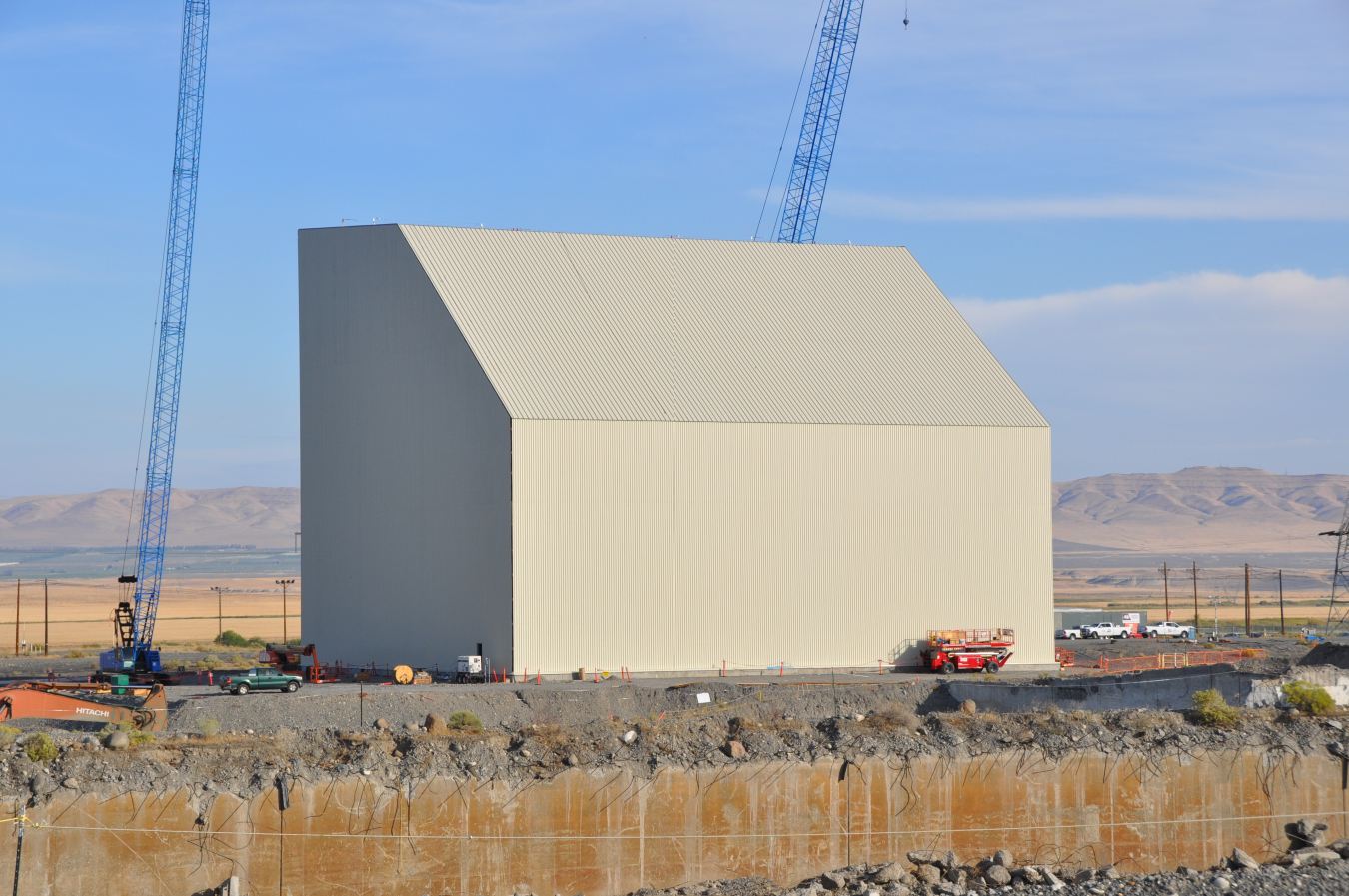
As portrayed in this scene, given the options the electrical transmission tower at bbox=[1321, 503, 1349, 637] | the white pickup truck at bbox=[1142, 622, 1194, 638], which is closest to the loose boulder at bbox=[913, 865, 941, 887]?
the electrical transmission tower at bbox=[1321, 503, 1349, 637]

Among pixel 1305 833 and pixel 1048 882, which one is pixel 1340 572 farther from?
pixel 1048 882

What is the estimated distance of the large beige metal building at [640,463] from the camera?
49.3 meters

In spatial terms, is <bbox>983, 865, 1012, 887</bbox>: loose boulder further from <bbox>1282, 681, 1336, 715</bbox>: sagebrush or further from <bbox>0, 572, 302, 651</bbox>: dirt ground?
<bbox>0, 572, 302, 651</bbox>: dirt ground

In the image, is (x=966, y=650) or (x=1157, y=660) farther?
(x=1157, y=660)

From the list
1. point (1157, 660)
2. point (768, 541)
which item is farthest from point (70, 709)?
point (1157, 660)

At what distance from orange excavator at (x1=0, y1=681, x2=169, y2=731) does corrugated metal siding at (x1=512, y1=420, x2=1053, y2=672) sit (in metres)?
12.6

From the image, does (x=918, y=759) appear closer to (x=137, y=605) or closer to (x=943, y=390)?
(x=943, y=390)

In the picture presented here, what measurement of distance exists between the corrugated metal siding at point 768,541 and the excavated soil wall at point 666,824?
16.1 m

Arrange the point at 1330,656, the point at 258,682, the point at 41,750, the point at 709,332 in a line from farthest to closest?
the point at 709,332 < the point at 258,682 < the point at 1330,656 < the point at 41,750

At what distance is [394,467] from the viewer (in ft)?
178

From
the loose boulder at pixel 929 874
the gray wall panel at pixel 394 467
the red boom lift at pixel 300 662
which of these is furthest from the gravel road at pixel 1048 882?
A: the red boom lift at pixel 300 662

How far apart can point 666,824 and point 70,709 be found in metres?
17.2

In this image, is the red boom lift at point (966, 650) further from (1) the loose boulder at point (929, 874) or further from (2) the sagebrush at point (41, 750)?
(2) the sagebrush at point (41, 750)

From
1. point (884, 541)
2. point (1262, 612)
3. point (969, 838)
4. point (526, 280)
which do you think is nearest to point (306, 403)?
point (526, 280)
